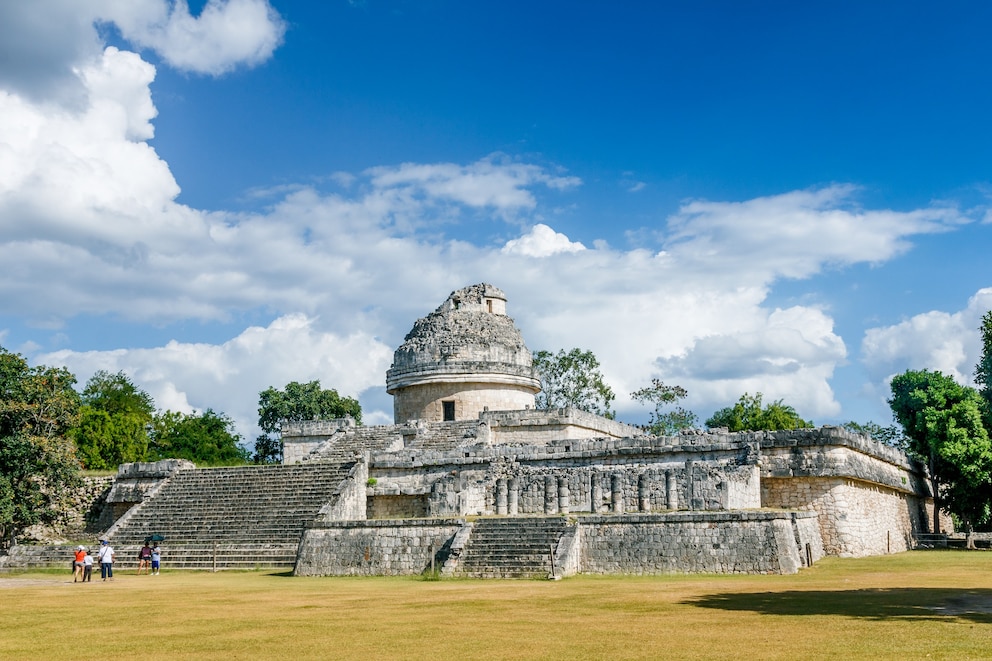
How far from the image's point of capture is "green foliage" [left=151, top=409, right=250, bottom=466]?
46.9 m

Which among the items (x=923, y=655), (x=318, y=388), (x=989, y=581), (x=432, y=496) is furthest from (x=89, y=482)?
(x=923, y=655)

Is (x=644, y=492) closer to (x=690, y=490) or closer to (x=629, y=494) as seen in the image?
(x=629, y=494)

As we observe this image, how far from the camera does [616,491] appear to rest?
2297cm

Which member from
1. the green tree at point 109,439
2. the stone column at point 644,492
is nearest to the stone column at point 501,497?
the stone column at point 644,492

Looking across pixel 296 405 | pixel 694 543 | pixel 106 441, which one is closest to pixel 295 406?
pixel 296 405

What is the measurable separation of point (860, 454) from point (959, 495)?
668 centimetres

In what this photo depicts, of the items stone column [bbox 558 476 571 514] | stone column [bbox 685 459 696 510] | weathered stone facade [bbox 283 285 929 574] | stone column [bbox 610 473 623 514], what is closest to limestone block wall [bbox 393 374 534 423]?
weathered stone facade [bbox 283 285 929 574]

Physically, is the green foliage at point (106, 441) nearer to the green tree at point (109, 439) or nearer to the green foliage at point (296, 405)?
the green tree at point (109, 439)

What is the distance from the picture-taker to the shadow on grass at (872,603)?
12.1 metres

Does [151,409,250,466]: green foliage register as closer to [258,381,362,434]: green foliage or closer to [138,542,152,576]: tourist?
[258,381,362,434]: green foliage

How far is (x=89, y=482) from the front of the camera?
31953 mm

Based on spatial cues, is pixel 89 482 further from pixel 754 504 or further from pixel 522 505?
pixel 754 504

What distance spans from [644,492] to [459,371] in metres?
12.9

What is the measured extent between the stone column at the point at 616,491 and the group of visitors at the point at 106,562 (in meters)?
10.7
